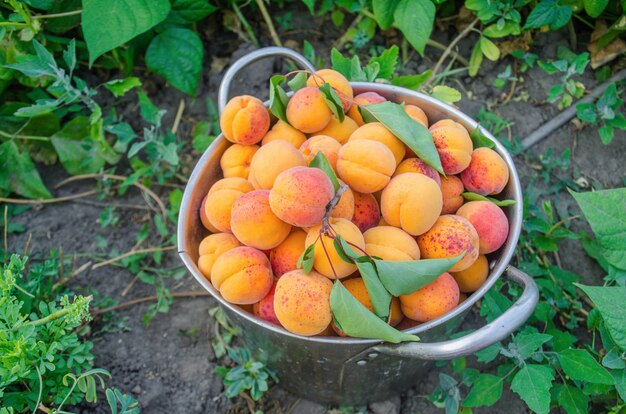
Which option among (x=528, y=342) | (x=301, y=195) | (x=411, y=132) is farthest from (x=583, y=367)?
(x=301, y=195)

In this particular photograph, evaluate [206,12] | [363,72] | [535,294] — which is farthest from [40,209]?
[535,294]

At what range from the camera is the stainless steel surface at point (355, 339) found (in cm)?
97

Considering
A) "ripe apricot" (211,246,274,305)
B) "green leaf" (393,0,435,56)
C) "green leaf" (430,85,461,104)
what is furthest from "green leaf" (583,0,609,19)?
"ripe apricot" (211,246,274,305)

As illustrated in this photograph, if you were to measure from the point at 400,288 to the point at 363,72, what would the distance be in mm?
708

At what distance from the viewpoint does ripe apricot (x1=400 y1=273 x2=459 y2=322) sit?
1.02m

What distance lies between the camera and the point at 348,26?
6.82 ft

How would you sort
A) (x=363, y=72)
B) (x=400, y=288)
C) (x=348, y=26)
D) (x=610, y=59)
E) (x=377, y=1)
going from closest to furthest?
(x=400, y=288), (x=363, y=72), (x=377, y=1), (x=610, y=59), (x=348, y=26)

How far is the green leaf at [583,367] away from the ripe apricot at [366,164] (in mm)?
580

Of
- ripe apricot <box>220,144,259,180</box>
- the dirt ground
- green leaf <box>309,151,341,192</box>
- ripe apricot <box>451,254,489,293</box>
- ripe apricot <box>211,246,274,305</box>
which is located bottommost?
the dirt ground

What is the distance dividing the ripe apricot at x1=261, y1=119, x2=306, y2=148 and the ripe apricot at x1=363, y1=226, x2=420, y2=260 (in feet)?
0.98

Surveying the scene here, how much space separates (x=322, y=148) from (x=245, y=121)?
196mm

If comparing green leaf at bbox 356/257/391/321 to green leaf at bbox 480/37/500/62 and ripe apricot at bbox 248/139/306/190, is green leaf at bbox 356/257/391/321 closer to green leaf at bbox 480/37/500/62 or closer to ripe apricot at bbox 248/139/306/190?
ripe apricot at bbox 248/139/306/190

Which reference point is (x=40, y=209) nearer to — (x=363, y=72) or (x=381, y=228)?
(x=363, y=72)

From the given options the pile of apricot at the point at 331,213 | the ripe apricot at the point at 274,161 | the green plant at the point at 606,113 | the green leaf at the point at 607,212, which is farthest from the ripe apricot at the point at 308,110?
the green plant at the point at 606,113
